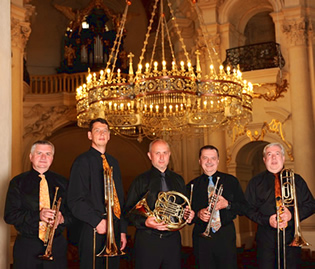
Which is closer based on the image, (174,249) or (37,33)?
(174,249)

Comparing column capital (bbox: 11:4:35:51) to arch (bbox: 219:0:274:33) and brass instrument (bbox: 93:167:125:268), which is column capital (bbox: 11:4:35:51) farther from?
brass instrument (bbox: 93:167:125:268)

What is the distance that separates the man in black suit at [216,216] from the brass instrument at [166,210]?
354mm

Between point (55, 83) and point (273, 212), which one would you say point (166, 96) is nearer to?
point (273, 212)

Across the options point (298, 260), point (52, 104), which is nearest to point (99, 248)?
point (298, 260)

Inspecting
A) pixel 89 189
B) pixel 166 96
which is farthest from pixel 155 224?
pixel 166 96

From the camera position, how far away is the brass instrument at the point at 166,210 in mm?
4434

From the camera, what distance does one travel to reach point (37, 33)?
679 inches

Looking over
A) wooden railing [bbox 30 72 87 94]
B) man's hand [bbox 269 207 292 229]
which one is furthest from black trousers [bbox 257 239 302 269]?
wooden railing [bbox 30 72 87 94]

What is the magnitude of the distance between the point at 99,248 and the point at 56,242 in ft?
1.28

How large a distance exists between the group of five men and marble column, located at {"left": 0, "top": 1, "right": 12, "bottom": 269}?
0.37 feet

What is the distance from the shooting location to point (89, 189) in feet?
14.5

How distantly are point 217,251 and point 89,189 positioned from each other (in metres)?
1.45

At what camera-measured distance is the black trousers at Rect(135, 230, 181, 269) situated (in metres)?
4.52

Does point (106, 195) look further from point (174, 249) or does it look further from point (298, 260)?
point (298, 260)
